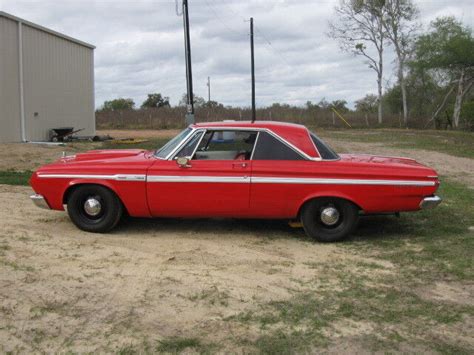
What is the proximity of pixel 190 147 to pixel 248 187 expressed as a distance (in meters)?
0.88

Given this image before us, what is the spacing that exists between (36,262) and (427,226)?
4.89 meters

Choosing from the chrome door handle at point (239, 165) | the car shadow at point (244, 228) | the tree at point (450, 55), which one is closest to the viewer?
the chrome door handle at point (239, 165)

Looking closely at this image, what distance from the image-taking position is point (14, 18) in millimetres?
20922

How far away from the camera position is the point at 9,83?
68.9 feet

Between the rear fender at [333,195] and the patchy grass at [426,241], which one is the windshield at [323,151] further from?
the patchy grass at [426,241]

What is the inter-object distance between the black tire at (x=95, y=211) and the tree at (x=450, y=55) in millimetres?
42870

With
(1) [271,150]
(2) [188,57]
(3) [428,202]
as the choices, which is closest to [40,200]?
(1) [271,150]

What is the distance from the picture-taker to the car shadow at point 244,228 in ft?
23.1

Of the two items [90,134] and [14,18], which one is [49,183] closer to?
[14,18]

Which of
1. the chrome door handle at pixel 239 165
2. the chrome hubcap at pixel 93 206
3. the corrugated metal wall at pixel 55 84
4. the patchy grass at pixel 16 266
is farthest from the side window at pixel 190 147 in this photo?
the corrugated metal wall at pixel 55 84

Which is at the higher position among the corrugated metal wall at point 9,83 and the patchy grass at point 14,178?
the corrugated metal wall at point 9,83

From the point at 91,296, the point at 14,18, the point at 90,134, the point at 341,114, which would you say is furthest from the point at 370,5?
the point at 91,296

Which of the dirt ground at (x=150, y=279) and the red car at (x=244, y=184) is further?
the red car at (x=244, y=184)

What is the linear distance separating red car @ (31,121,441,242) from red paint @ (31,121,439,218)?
1 centimetres
